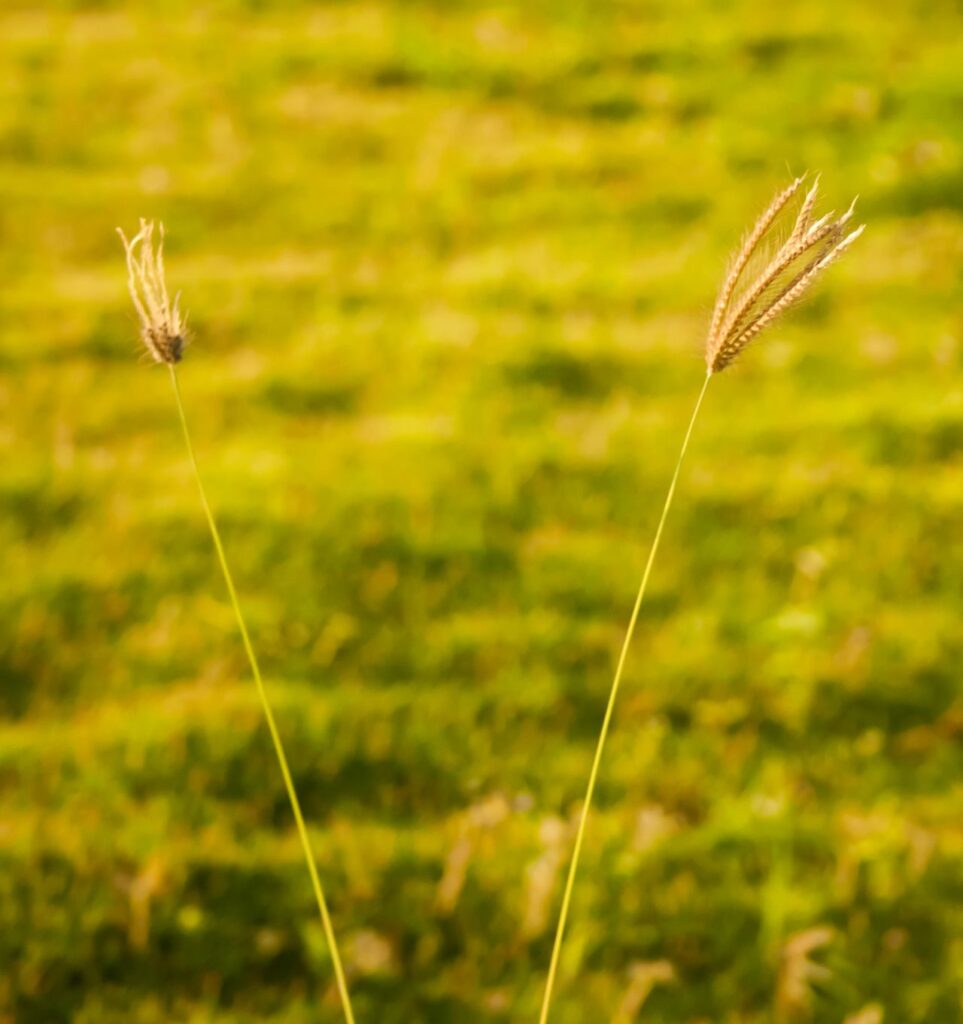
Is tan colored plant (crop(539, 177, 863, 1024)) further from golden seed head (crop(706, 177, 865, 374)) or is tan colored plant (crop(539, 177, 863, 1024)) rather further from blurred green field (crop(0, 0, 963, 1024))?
blurred green field (crop(0, 0, 963, 1024))

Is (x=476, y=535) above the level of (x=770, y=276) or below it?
above

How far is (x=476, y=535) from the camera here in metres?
3.74

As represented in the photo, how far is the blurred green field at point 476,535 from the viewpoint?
257cm

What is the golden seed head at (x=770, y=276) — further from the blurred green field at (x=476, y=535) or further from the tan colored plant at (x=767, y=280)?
the blurred green field at (x=476, y=535)

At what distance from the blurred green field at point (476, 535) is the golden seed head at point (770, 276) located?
21cm

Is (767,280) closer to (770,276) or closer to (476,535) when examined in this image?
(770,276)

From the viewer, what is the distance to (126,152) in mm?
5793

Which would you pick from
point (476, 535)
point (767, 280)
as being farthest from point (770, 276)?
point (476, 535)

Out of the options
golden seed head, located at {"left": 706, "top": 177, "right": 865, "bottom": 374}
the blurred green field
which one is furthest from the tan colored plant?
the blurred green field

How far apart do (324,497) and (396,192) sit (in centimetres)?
228

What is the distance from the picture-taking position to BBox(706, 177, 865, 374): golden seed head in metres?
1.44

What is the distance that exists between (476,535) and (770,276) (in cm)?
234

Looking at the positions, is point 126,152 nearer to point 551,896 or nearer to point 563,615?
point 563,615

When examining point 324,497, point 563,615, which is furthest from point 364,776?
point 324,497
